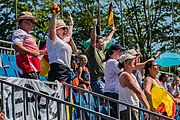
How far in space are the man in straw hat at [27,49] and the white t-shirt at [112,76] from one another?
1.24 meters

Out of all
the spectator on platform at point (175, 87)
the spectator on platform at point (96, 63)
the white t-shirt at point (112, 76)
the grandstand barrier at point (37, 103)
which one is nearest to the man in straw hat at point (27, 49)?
the grandstand barrier at point (37, 103)

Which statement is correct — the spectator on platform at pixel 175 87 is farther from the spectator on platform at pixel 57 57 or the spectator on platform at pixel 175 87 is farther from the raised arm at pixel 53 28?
the raised arm at pixel 53 28

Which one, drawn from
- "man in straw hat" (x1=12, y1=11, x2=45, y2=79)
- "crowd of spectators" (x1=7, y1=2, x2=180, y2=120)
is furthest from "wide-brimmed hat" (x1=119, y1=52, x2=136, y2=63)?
"man in straw hat" (x1=12, y1=11, x2=45, y2=79)

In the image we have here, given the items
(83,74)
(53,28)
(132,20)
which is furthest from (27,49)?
(132,20)

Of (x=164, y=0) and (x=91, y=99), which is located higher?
(x=164, y=0)

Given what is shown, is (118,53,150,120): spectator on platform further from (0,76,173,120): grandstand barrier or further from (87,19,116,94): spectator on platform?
(87,19,116,94): spectator on platform

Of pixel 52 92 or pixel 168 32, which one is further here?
pixel 168 32

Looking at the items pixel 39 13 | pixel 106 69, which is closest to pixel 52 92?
pixel 106 69

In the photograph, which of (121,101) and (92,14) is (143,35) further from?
(121,101)

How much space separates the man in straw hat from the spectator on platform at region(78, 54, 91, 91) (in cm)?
193

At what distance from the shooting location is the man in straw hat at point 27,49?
811 centimetres

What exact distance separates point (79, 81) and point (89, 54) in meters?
0.70

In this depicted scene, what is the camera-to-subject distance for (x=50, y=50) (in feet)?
28.0

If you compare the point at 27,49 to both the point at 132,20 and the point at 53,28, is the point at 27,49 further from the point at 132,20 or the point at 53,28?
the point at 132,20
